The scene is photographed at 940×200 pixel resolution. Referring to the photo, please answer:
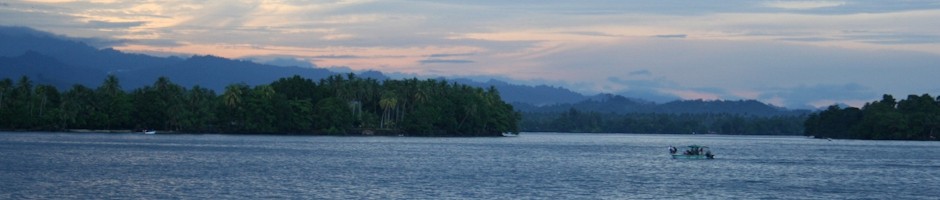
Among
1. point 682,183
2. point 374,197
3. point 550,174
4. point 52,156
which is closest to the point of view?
point 374,197

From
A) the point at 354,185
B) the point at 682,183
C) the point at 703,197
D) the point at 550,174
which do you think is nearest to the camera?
the point at 703,197

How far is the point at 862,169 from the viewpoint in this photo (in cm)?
9869

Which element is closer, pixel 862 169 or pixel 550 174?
pixel 550 174

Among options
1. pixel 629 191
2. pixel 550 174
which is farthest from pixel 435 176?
pixel 629 191

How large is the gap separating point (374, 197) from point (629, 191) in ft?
52.9

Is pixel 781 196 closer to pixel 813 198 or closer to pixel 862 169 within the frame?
pixel 813 198

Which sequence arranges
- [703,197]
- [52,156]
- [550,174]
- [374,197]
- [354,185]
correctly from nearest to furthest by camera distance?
[374,197]
[703,197]
[354,185]
[550,174]
[52,156]

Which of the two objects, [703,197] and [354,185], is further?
[354,185]

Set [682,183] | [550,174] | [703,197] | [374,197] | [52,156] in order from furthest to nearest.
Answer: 1. [52,156]
2. [550,174]
3. [682,183]
4. [703,197]
5. [374,197]

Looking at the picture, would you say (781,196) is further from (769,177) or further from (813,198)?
(769,177)

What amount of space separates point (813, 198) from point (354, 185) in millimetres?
26697

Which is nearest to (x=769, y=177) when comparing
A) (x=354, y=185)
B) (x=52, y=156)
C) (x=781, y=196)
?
(x=781, y=196)

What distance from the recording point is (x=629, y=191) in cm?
6725

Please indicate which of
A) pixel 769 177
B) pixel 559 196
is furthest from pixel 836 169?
pixel 559 196
